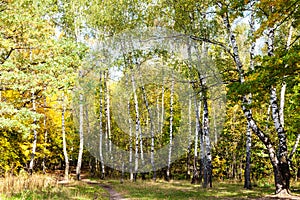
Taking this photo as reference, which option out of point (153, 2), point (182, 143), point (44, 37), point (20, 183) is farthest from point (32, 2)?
point (182, 143)

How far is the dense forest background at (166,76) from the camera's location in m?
10.4

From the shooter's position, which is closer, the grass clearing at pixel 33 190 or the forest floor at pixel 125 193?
the grass clearing at pixel 33 190

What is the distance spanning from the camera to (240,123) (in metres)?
23.3

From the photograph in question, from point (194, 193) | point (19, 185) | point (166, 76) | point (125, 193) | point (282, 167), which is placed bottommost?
point (125, 193)

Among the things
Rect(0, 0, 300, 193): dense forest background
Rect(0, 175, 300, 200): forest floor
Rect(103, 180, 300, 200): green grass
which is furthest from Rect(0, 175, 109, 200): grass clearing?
Rect(103, 180, 300, 200): green grass

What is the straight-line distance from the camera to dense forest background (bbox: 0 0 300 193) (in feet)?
34.0

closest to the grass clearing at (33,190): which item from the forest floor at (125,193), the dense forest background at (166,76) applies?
the forest floor at (125,193)

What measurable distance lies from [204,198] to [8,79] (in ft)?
26.8

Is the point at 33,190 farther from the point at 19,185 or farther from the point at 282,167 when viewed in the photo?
the point at 282,167

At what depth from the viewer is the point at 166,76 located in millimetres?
24422

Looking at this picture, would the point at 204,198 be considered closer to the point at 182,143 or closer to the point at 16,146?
the point at 16,146

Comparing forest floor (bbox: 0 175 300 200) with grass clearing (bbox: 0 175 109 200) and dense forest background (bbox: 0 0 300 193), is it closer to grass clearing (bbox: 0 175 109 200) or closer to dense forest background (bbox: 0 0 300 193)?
grass clearing (bbox: 0 175 109 200)

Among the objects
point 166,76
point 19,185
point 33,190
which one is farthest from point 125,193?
point 166,76

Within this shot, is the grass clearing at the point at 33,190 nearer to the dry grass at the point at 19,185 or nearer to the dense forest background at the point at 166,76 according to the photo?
the dry grass at the point at 19,185
